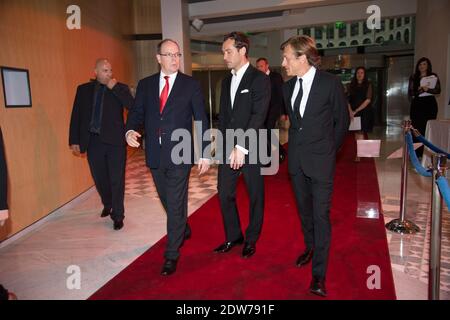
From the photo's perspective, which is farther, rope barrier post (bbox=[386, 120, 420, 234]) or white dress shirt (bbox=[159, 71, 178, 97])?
rope barrier post (bbox=[386, 120, 420, 234])

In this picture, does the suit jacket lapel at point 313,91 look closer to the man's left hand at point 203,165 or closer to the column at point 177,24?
the man's left hand at point 203,165

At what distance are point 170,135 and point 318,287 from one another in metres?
1.47

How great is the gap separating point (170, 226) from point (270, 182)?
10.5 feet

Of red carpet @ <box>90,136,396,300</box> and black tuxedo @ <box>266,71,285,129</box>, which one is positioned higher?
black tuxedo @ <box>266,71,285,129</box>

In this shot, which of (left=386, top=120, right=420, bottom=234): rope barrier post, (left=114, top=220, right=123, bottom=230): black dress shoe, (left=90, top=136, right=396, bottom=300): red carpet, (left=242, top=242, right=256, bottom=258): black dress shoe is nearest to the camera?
(left=90, top=136, right=396, bottom=300): red carpet

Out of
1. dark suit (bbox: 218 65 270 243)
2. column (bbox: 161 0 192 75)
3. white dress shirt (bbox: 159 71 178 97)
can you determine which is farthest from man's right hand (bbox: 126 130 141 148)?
column (bbox: 161 0 192 75)

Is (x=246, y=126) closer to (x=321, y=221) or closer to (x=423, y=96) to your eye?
(x=321, y=221)

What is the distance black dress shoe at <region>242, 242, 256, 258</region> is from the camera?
3.11 m

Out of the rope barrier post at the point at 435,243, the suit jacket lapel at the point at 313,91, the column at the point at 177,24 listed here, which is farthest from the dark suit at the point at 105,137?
the column at the point at 177,24

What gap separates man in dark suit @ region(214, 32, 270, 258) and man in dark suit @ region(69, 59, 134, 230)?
1.36 meters

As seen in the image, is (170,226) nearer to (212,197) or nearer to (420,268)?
(420,268)

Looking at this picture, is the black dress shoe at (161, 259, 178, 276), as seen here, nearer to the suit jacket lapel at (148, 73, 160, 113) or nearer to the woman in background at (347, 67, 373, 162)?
the suit jacket lapel at (148, 73, 160, 113)

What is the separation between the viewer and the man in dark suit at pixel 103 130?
153 inches

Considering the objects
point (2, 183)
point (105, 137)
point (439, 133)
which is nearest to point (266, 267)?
point (2, 183)
